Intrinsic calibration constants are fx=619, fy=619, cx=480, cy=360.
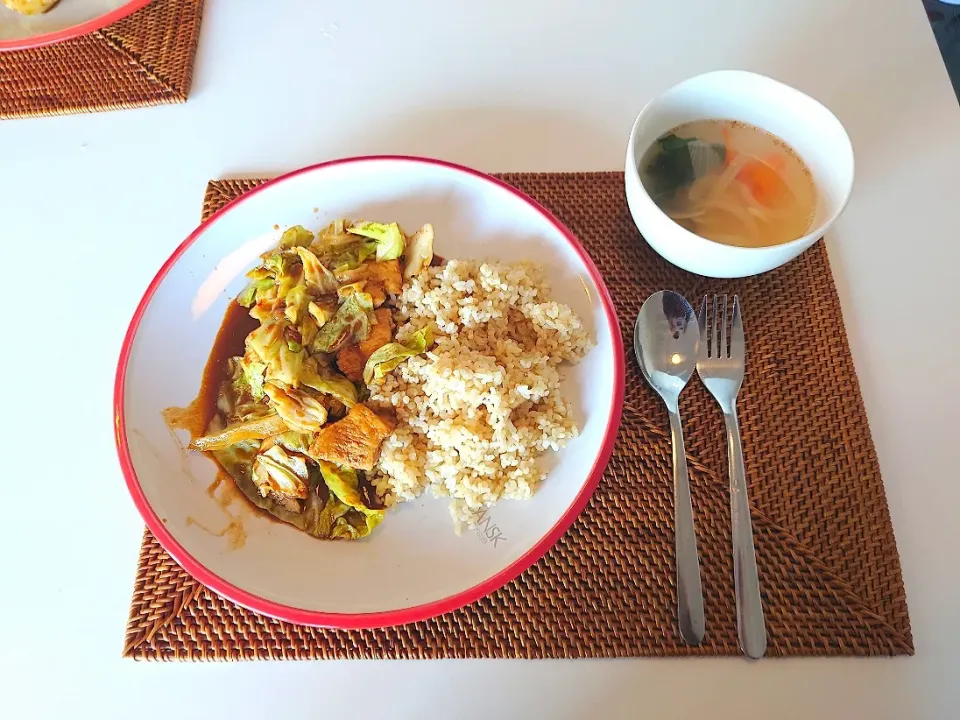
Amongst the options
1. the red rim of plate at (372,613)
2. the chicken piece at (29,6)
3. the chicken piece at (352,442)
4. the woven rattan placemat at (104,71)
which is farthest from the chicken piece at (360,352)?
the chicken piece at (29,6)

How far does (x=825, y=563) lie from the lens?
3.86 feet

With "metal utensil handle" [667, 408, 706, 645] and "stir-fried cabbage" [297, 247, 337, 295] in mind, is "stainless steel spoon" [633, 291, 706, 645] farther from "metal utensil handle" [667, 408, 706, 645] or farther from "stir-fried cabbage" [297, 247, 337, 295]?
"stir-fried cabbage" [297, 247, 337, 295]

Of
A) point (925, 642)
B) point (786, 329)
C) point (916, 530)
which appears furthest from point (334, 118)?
point (925, 642)

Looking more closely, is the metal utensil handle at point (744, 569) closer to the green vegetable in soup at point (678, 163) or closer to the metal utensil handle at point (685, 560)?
the metal utensil handle at point (685, 560)

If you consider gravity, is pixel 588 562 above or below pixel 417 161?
below

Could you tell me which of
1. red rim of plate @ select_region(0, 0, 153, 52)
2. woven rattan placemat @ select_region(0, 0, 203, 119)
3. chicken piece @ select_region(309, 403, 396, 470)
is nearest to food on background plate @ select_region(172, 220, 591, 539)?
chicken piece @ select_region(309, 403, 396, 470)

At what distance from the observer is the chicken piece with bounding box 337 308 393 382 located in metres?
1.29

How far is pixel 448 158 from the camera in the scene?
1630mm

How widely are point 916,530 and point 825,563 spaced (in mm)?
229

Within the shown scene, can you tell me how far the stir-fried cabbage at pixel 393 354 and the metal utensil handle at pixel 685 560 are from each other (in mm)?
550

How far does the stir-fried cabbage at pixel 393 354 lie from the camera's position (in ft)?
4.05

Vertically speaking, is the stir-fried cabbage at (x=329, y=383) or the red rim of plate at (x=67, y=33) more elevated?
the red rim of plate at (x=67, y=33)

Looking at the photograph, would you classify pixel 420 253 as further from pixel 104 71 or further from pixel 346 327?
pixel 104 71

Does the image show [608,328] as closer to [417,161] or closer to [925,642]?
[417,161]
